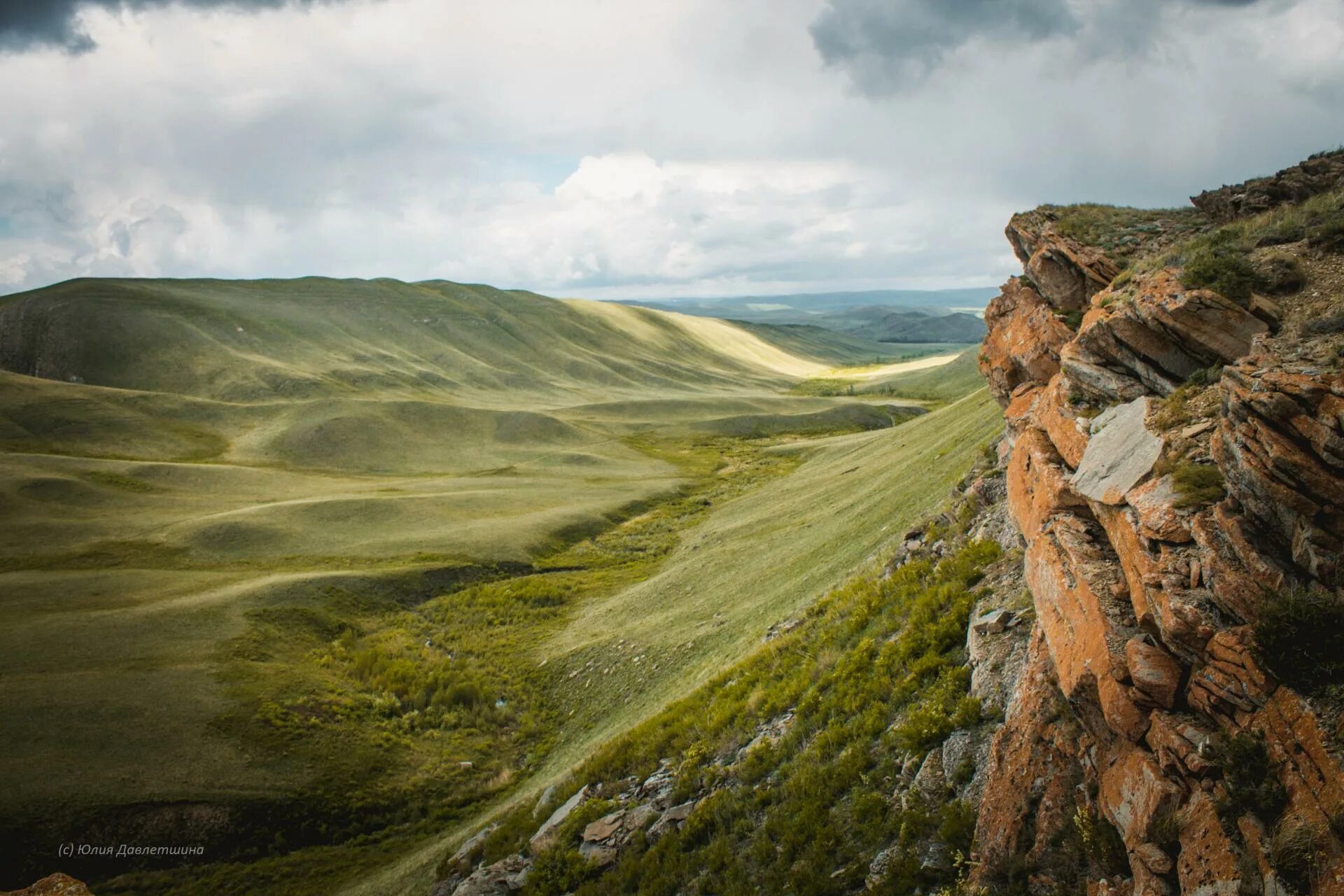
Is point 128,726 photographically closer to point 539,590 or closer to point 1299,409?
point 539,590

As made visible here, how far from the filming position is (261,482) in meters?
78.9

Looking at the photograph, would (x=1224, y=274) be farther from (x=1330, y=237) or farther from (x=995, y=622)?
(x=995, y=622)

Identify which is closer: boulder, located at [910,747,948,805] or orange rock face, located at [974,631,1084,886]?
orange rock face, located at [974,631,1084,886]

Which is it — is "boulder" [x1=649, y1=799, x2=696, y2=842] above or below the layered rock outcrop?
below

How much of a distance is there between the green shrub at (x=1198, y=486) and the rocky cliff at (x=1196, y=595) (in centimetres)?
3

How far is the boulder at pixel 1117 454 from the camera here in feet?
41.7

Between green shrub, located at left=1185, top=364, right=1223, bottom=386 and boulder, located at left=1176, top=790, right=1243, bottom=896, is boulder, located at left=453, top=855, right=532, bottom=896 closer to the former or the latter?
boulder, located at left=1176, top=790, right=1243, bottom=896

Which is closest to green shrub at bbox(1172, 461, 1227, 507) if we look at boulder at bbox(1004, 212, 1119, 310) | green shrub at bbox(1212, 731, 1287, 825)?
green shrub at bbox(1212, 731, 1287, 825)

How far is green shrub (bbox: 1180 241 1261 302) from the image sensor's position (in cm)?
1481

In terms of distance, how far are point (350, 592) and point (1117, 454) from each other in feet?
154

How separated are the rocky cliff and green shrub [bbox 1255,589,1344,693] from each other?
0.02 meters

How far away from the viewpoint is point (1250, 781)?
321 inches

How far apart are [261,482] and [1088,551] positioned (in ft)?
284

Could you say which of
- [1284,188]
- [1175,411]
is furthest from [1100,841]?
[1284,188]
